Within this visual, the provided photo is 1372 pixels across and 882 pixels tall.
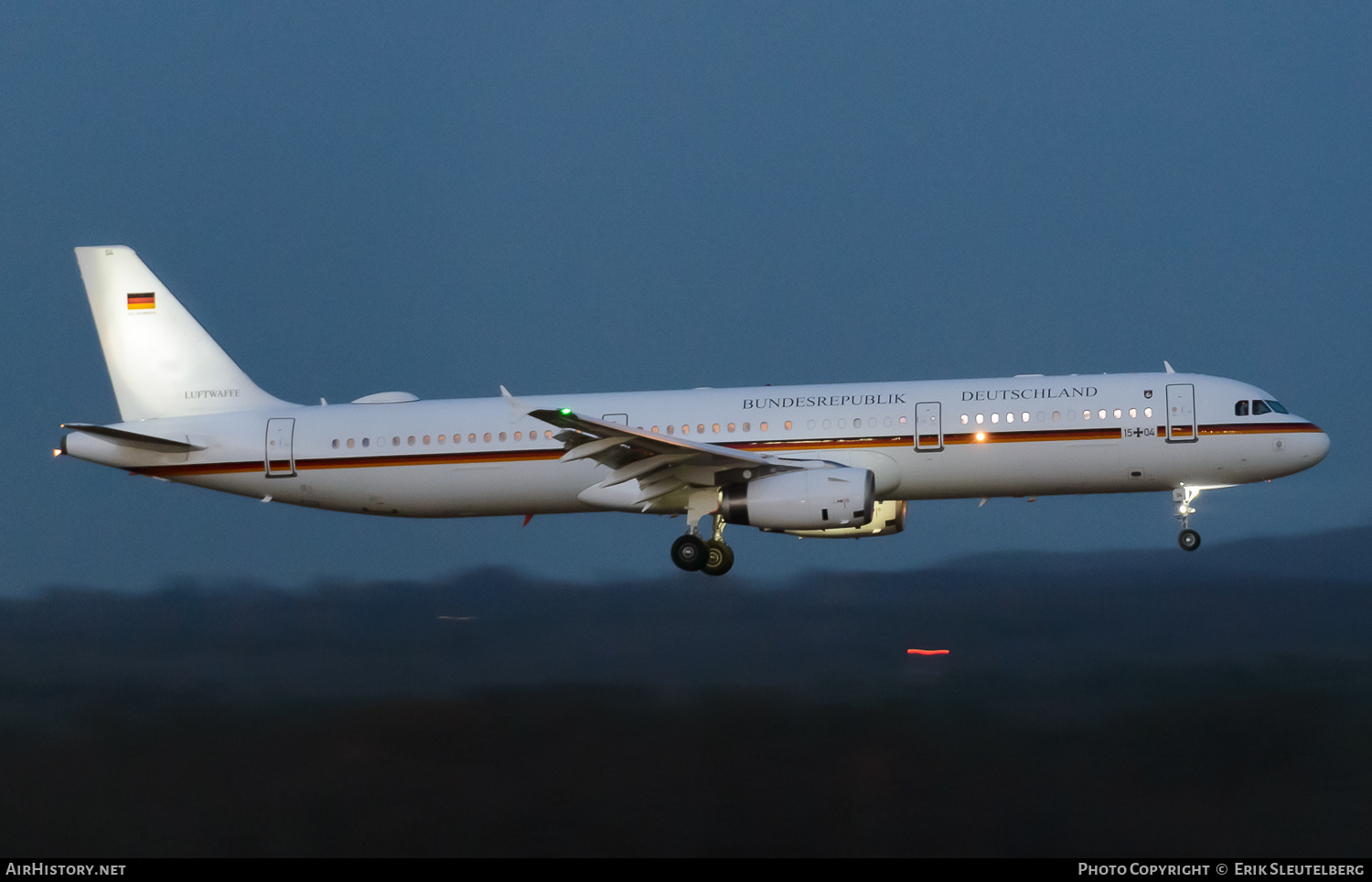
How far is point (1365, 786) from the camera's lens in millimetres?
19781

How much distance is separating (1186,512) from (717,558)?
29.8 feet

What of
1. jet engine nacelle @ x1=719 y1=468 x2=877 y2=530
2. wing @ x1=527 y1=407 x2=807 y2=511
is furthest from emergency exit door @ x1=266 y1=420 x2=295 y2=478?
jet engine nacelle @ x1=719 y1=468 x2=877 y2=530

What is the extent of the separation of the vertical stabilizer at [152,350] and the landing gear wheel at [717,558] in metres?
10.2

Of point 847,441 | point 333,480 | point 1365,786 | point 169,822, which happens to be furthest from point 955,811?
point 333,480

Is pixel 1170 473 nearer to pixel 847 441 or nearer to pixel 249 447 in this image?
pixel 847 441

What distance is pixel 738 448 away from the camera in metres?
27.9

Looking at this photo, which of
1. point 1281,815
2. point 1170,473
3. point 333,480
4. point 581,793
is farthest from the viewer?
point 333,480

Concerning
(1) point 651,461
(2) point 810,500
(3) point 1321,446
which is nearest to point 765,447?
(2) point 810,500

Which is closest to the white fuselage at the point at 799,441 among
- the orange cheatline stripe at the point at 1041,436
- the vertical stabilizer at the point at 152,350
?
the orange cheatline stripe at the point at 1041,436

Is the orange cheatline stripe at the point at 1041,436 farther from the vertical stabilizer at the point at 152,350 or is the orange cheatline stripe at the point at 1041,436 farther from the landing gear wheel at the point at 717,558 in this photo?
the vertical stabilizer at the point at 152,350

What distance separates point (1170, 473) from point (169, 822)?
60.6 feet

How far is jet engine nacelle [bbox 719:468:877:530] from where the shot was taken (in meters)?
25.9

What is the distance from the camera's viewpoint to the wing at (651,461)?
25938 millimetres

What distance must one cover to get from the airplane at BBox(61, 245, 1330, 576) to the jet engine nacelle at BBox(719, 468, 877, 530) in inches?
1.3
